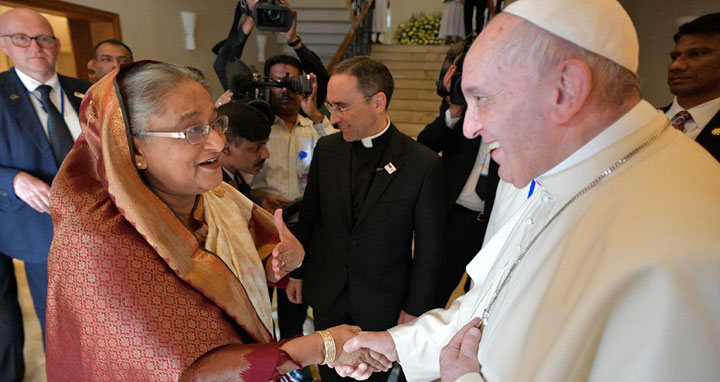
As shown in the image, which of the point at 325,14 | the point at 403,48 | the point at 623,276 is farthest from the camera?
the point at 403,48

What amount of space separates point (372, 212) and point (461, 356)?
103 cm

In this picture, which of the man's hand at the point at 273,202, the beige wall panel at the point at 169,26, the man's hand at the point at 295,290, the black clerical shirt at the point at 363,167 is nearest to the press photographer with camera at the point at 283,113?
the man's hand at the point at 273,202

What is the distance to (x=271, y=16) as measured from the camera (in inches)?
97.4

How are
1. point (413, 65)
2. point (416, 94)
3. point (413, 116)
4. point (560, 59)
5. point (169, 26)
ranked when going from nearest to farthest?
1. point (560, 59)
2. point (169, 26)
3. point (413, 116)
4. point (416, 94)
5. point (413, 65)

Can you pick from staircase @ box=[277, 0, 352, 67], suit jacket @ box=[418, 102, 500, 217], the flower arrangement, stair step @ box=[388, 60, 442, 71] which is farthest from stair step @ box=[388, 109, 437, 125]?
suit jacket @ box=[418, 102, 500, 217]

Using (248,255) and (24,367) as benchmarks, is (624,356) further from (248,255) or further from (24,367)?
(24,367)

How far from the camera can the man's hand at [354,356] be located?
1.39 m

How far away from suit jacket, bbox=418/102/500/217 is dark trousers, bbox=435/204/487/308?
0.12m

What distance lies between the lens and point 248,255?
1473mm

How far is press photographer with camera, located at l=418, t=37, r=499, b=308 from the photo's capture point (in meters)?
2.73

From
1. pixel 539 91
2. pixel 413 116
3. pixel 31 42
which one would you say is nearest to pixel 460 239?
pixel 539 91

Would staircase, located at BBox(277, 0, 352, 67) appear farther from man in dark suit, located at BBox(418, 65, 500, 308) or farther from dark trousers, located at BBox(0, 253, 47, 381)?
dark trousers, located at BBox(0, 253, 47, 381)

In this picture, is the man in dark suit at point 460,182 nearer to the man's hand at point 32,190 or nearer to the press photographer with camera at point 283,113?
the press photographer with camera at point 283,113

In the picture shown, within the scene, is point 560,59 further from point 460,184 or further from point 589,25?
point 460,184
